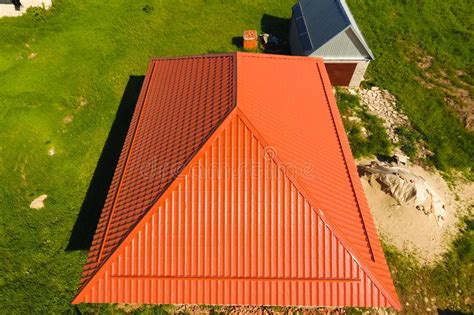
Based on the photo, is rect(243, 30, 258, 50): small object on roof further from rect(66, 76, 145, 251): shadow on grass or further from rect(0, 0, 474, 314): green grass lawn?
rect(66, 76, 145, 251): shadow on grass

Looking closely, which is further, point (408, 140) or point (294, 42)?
point (294, 42)

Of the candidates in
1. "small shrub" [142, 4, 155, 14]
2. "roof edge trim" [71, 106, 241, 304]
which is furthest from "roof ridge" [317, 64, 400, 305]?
"small shrub" [142, 4, 155, 14]

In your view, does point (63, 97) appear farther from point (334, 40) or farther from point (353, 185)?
point (353, 185)

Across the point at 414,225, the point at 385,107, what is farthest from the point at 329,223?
the point at 385,107

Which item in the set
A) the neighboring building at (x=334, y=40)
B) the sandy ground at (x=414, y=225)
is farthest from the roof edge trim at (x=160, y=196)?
the neighboring building at (x=334, y=40)

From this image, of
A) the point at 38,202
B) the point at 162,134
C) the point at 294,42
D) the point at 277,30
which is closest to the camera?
the point at 162,134

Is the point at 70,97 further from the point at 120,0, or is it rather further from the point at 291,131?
the point at 291,131

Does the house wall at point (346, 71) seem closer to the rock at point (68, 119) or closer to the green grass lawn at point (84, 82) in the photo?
the green grass lawn at point (84, 82)
